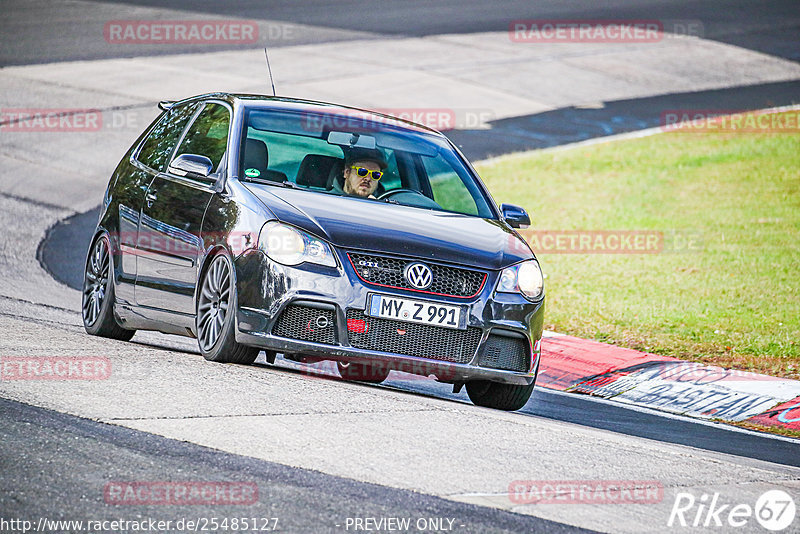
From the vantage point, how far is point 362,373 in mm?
8531

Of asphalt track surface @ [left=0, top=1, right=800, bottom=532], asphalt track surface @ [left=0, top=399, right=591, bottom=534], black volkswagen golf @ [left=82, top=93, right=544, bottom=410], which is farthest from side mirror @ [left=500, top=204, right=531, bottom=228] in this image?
asphalt track surface @ [left=0, top=399, right=591, bottom=534]

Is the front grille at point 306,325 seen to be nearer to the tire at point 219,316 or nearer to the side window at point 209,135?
the tire at point 219,316

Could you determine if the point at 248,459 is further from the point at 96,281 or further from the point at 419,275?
the point at 96,281

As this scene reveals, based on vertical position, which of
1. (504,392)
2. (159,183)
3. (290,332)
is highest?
(159,183)

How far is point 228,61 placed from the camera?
2720 centimetres

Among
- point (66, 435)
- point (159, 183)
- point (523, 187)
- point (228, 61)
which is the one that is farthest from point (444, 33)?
point (66, 435)

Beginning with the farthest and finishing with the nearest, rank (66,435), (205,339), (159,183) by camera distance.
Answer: (159,183)
(205,339)
(66,435)

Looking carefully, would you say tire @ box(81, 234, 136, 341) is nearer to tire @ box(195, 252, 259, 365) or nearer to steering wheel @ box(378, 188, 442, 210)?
tire @ box(195, 252, 259, 365)

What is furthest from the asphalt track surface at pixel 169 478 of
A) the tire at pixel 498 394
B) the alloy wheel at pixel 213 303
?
the tire at pixel 498 394

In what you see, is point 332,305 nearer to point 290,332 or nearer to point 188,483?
point 290,332

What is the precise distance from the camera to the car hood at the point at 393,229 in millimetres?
7418

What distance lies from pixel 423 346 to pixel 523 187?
12.6 m

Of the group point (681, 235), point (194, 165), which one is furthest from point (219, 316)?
point (681, 235)

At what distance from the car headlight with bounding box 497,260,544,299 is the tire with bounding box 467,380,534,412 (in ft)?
2.08
